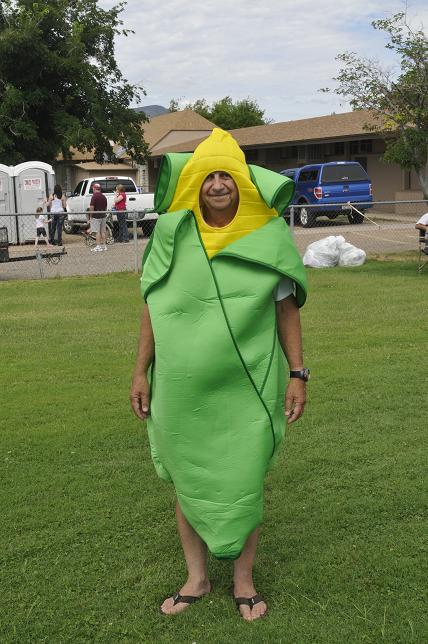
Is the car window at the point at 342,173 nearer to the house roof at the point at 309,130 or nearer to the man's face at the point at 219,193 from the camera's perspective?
the house roof at the point at 309,130

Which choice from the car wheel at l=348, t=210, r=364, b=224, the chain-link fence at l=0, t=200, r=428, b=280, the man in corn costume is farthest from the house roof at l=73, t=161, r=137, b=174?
the man in corn costume

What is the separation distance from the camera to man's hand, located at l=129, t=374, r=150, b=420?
3.24 meters

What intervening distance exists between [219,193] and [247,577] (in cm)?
162

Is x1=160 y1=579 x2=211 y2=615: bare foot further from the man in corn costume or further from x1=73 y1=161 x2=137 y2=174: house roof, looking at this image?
x1=73 y1=161 x2=137 y2=174: house roof

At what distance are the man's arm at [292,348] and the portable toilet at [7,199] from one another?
20.0 meters

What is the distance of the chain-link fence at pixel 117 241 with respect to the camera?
51.3 ft

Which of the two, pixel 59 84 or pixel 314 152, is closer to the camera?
pixel 59 84

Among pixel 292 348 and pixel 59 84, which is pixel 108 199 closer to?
pixel 59 84

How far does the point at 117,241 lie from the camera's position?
64.5ft

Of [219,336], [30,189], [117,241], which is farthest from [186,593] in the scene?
[30,189]

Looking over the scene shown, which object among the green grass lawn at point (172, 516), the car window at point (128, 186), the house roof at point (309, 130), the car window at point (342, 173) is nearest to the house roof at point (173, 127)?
the house roof at point (309, 130)

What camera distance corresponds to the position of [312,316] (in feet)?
32.1

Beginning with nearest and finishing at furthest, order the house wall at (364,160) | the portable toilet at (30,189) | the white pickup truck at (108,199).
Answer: the portable toilet at (30,189) < the white pickup truck at (108,199) < the house wall at (364,160)

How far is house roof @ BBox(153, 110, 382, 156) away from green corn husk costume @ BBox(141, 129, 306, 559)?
94.2 feet
